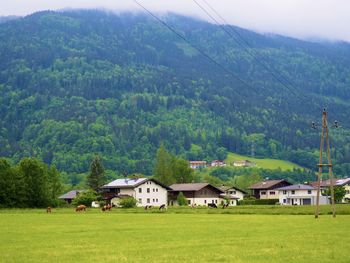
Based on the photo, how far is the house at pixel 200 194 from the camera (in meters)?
148

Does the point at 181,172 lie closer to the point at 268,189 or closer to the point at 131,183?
the point at 268,189

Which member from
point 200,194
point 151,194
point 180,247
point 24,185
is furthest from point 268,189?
point 180,247

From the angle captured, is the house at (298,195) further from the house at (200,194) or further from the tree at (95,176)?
the tree at (95,176)

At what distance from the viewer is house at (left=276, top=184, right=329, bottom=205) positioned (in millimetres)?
152000

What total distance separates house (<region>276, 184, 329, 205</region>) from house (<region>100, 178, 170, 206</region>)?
1095 inches

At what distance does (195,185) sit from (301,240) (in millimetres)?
117837

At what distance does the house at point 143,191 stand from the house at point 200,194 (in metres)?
4.20

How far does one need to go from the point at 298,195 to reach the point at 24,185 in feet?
236

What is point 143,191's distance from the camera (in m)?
143

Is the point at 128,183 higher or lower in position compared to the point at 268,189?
higher

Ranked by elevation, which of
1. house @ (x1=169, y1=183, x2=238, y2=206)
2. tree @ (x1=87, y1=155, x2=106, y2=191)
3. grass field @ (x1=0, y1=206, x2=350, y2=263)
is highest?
tree @ (x1=87, y1=155, x2=106, y2=191)

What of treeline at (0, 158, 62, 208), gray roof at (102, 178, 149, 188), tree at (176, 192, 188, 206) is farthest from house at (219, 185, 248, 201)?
treeline at (0, 158, 62, 208)

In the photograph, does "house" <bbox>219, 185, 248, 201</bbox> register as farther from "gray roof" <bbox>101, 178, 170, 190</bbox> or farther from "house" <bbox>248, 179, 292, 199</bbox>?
"gray roof" <bbox>101, 178, 170, 190</bbox>

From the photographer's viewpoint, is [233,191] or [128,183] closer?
[128,183]
